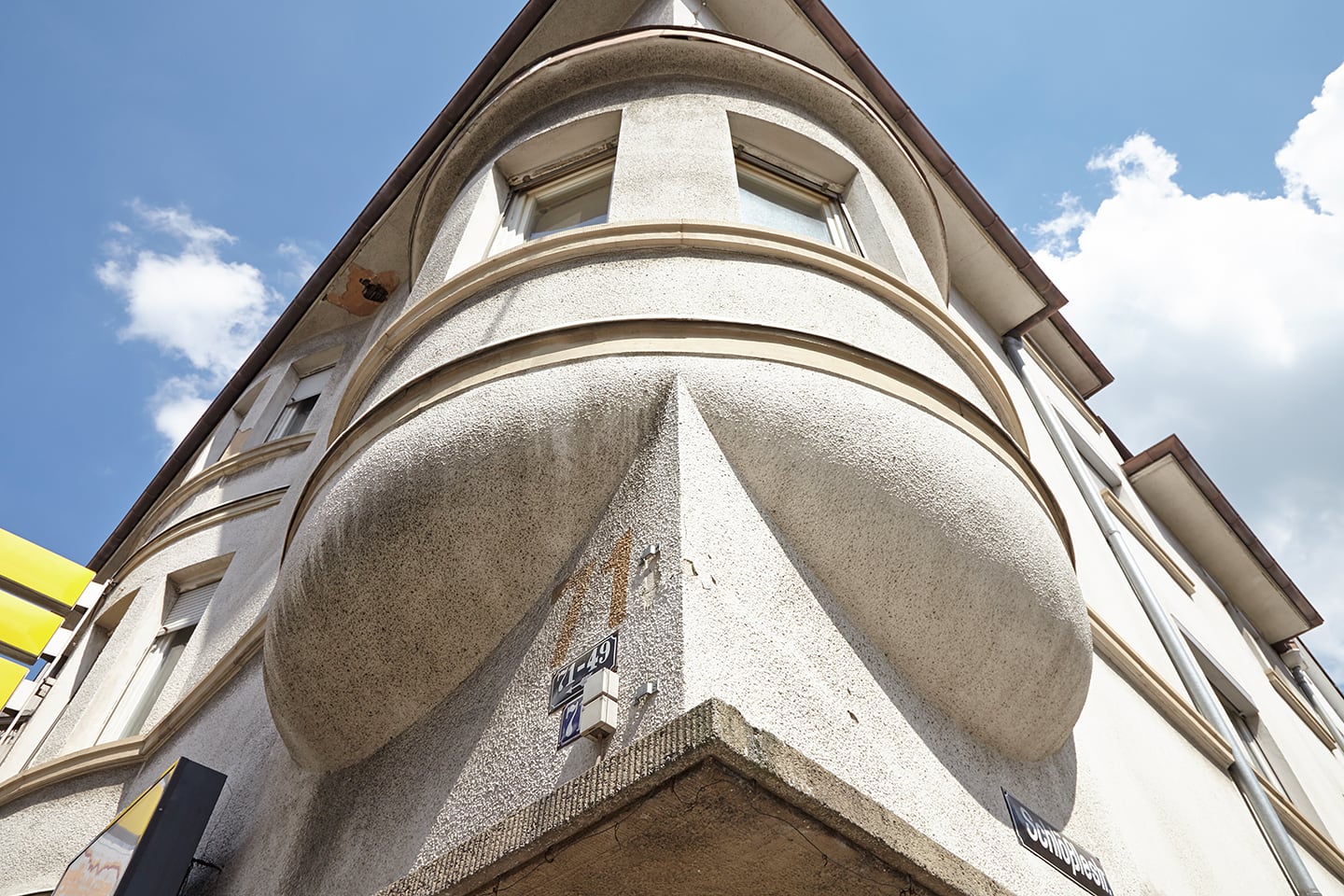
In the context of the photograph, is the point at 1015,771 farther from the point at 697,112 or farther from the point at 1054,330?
the point at 1054,330

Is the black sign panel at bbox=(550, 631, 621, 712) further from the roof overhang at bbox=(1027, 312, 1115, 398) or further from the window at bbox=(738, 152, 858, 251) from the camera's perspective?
the roof overhang at bbox=(1027, 312, 1115, 398)

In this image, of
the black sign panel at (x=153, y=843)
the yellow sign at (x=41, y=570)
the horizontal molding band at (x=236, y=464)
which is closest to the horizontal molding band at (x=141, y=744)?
the black sign panel at (x=153, y=843)

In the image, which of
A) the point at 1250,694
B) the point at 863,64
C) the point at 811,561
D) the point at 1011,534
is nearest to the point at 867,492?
the point at 811,561

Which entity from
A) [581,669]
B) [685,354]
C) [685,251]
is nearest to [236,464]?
[685,251]

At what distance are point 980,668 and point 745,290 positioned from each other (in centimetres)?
201

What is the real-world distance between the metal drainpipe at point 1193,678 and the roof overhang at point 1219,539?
447 cm

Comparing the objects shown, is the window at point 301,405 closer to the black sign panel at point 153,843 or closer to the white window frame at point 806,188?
the black sign panel at point 153,843

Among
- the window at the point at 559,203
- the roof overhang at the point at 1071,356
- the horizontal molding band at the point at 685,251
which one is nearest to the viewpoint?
the horizontal molding band at the point at 685,251

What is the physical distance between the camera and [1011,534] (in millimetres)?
4098

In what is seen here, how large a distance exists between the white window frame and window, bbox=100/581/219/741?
6.10m

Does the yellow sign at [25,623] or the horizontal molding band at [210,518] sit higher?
the horizontal molding band at [210,518]

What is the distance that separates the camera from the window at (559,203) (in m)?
6.06

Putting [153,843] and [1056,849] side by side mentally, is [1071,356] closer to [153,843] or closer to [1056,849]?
[1056,849]

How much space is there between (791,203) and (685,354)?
2673 mm
